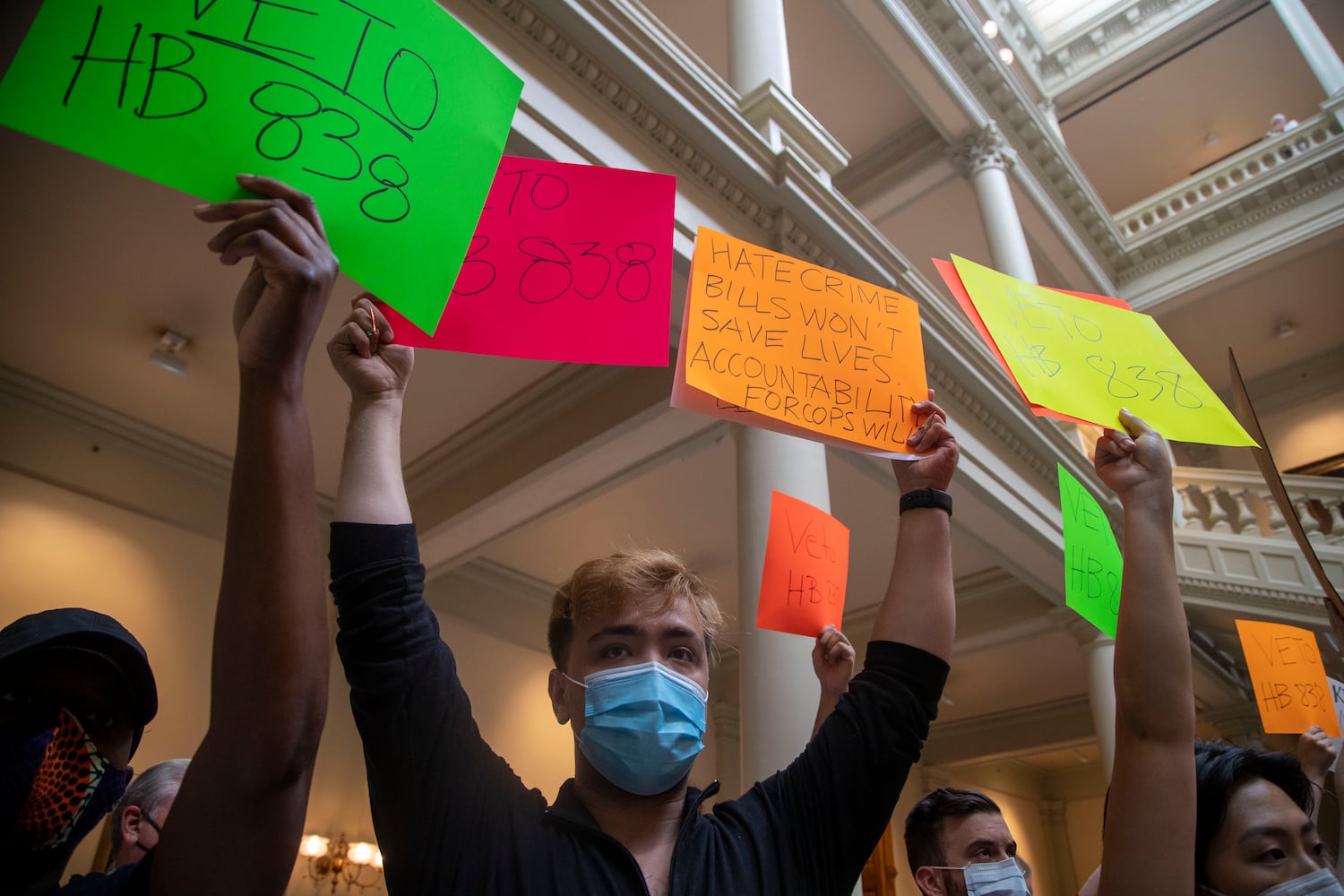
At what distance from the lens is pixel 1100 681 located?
6059 mm

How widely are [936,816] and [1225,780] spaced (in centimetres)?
117

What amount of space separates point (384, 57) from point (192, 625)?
569cm

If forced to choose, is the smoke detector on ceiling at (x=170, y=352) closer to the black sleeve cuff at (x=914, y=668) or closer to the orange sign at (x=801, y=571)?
the orange sign at (x=801, y=571)

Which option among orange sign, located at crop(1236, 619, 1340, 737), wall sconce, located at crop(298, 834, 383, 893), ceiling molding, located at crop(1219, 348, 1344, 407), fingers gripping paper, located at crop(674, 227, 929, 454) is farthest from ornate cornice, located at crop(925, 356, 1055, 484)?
ceiling molding, located at crop(1219, 348, 1344, 407)

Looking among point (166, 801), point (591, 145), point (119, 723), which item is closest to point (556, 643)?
point (119, 723)

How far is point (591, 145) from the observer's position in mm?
2996

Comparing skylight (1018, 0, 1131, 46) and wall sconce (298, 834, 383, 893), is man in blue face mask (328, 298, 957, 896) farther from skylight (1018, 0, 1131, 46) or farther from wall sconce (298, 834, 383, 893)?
skylight (1018, 0, 1131, 46)

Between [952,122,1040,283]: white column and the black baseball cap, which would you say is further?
[952,122,1040,283]: white column

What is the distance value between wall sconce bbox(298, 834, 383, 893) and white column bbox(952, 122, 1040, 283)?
263 inches

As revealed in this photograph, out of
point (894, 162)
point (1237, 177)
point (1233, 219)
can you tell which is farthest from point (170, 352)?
point (1237, 177)

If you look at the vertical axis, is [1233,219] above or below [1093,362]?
above

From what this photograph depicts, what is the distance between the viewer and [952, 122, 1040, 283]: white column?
7.04 metres

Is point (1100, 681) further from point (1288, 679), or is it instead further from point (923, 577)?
point (923, 577)

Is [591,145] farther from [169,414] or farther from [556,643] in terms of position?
[169,414]
